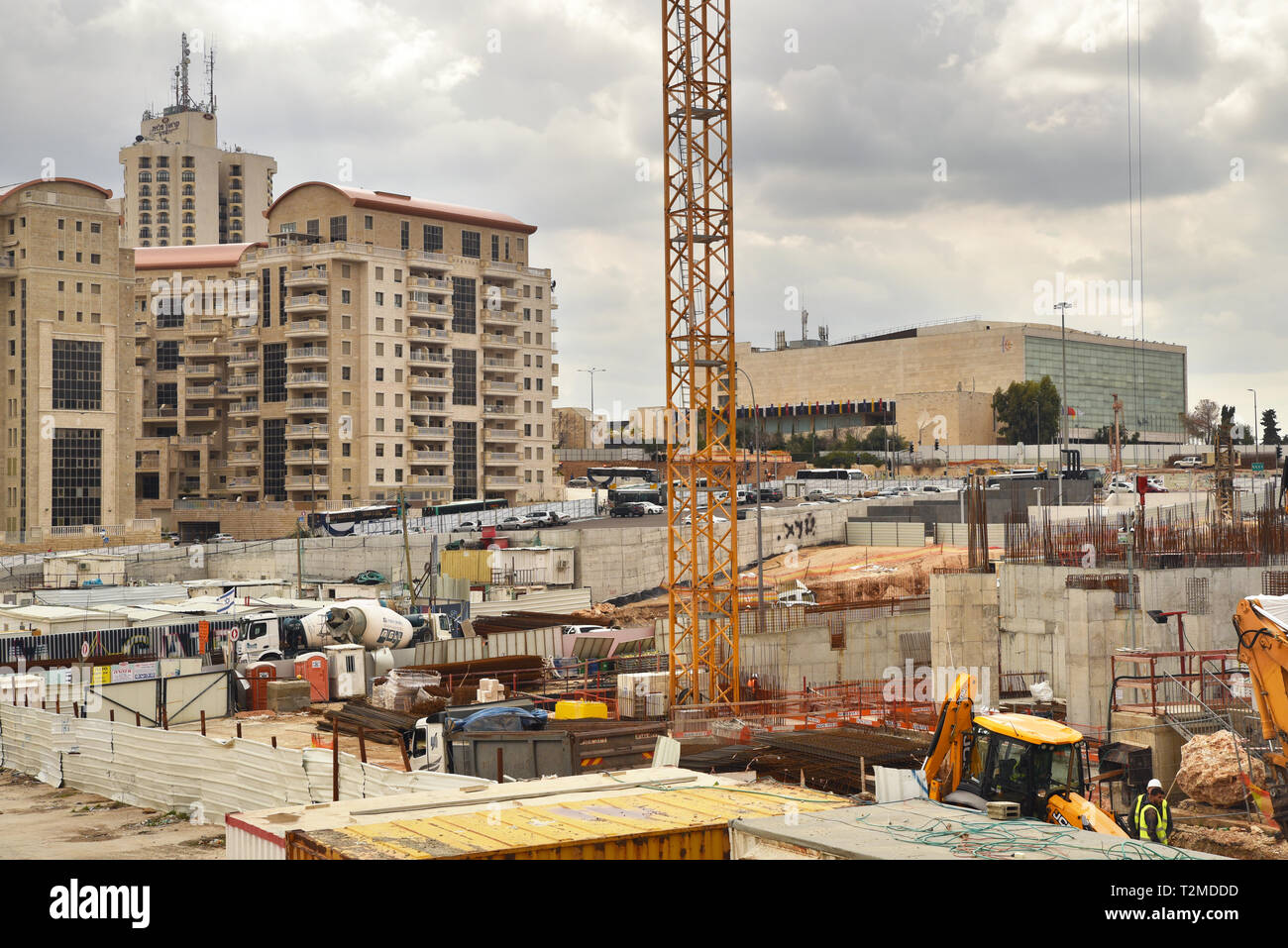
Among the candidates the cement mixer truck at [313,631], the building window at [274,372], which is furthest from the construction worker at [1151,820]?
the building window at [274,372]

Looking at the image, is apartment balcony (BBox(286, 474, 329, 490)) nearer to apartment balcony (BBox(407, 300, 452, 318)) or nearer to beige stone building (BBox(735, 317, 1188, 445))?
apartment balcony (BBox(407, 300, 452, 318))

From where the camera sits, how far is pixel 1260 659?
17.8 m

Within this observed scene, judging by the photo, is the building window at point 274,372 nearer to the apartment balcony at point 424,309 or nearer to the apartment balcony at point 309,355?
the apartment balcony at point 309,355

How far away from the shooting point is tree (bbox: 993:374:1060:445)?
467ft

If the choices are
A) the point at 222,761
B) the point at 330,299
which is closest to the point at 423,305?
the point at 330,299

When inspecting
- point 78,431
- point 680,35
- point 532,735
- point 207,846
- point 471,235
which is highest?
point 471,235

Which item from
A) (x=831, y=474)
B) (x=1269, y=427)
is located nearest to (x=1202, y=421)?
(x=1269, y=427)

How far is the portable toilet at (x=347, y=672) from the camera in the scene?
36.0 meters

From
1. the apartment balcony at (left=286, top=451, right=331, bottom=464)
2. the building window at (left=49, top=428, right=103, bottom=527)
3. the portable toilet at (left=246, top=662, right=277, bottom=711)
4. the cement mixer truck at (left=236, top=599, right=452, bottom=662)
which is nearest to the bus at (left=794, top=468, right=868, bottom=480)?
the apartment balcony at (left=286, top=451, right=331, bottom=464)

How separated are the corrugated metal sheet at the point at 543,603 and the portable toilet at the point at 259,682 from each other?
14450mm

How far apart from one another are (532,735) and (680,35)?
824 inches

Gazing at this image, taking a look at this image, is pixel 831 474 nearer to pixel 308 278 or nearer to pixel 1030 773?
pixel 308 278
